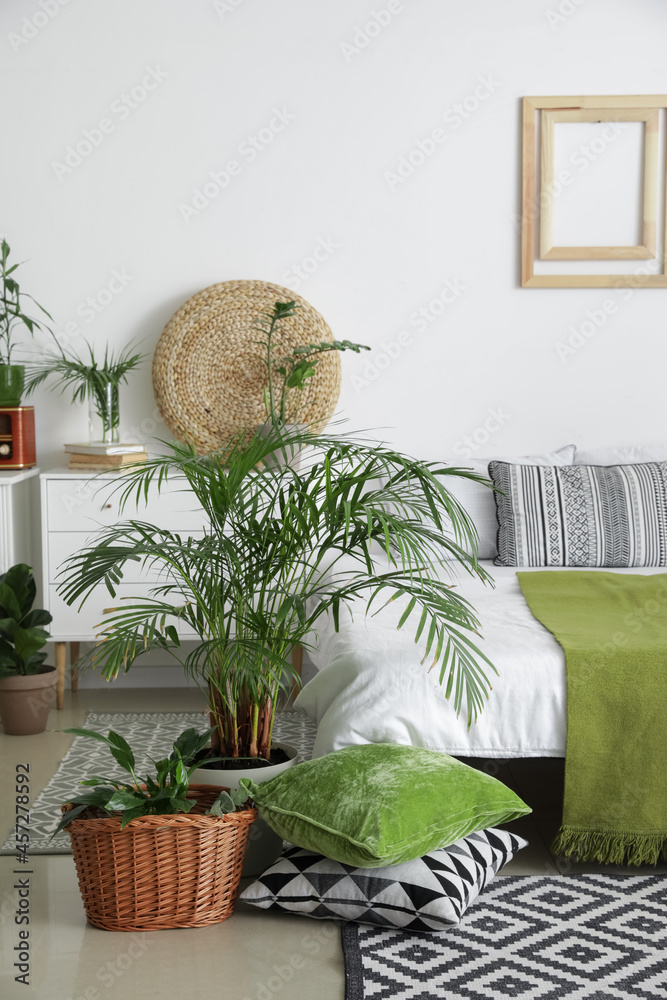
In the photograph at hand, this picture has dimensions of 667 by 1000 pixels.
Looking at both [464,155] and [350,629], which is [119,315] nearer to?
[464,155]

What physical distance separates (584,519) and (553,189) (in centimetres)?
143

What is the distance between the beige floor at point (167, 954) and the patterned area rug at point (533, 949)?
7cm

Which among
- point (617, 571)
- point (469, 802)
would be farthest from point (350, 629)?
point (617, 571)

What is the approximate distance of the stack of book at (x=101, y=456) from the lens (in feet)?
12.3

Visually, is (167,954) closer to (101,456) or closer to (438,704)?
(438,704)

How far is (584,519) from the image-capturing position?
3445 millimetres

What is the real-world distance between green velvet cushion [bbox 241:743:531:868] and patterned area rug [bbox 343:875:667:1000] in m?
0.17

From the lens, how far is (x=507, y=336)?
4070mm

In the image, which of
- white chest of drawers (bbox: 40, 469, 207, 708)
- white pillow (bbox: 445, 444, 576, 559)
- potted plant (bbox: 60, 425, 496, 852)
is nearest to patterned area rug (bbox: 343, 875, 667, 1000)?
potted plant (bbox: 60, 425, 496, 852)

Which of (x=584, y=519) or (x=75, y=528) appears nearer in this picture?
(x=584, y=519)

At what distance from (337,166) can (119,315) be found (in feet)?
3.47

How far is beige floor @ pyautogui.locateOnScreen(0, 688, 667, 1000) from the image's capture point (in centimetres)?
185

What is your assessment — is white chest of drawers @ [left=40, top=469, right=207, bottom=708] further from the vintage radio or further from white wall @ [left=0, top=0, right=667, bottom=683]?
white wall @ [left=0, top=0, right=667, bottom=683]

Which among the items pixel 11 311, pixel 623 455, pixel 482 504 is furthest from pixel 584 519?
pixel 11 311
